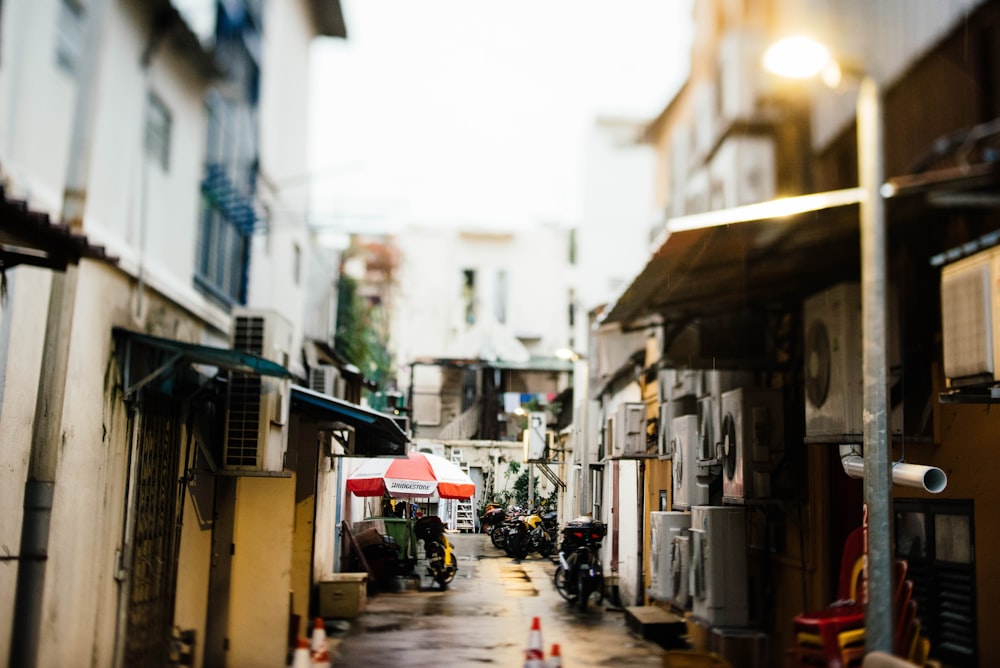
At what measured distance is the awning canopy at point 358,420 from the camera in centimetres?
1179

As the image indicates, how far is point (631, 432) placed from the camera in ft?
48.8

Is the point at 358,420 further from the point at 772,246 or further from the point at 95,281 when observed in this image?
the point at 772,246

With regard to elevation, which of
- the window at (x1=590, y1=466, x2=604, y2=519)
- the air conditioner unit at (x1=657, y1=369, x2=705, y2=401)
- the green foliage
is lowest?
the window at (x1=590, y1=466, x2=604, y2=519)

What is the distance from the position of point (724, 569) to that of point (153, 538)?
18.4 feet

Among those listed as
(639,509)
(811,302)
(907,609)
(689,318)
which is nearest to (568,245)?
(639,509)

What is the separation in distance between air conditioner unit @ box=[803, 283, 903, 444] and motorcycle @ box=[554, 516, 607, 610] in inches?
402

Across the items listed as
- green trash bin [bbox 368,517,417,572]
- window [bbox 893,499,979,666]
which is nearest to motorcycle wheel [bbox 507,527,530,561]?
green trash bin [bbox 368,517,417,572]

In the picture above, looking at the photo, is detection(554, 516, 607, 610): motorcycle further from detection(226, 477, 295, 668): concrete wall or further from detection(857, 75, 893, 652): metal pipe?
detection(857, 75, 893, 652): metal pipe

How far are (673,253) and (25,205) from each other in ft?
15.6

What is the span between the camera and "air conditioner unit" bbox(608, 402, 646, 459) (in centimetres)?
1485

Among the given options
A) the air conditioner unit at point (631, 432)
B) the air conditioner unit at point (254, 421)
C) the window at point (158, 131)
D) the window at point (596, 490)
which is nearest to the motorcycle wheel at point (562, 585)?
the air conditioner unit at point (631, 432)

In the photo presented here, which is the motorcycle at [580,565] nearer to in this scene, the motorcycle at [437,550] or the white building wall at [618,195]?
the motorcycle at [437,550]

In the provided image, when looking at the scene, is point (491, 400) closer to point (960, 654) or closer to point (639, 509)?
point (639, 509)

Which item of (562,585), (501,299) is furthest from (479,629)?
(501,299)
